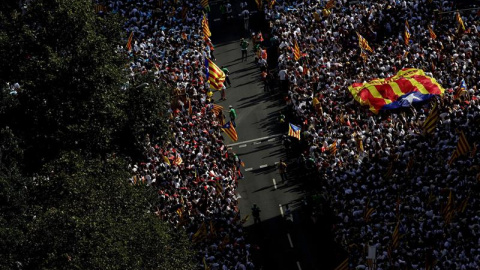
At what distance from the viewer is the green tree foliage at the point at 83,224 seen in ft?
170

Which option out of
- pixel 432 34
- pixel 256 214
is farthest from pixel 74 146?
pixel 432 34

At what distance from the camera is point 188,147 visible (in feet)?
230

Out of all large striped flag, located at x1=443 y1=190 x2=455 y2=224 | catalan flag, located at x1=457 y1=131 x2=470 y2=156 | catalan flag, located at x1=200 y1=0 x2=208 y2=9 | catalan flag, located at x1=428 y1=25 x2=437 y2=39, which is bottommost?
large striped flag, located at x1=443 y1=190 x2=455 y2=224

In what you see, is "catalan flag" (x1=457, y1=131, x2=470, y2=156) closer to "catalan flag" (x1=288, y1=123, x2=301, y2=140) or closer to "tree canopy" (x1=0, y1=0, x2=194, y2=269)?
"catalan flag" (x1=288, y1=123, x2=301, y2=140)

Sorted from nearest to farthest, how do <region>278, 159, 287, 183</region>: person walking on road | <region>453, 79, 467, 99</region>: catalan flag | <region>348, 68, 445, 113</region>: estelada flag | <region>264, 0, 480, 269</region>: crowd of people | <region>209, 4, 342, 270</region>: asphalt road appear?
1. <region>264, 0, 480, 269</region>: crowd of people
2. <region>209, 4, 342, 270</region>: asphalt road
3. <region>278, 159, 287, 183</region>: person walking on road
4. <region>453, 79, 467, 99</region>: catalan flag
5. <region>348, 68, 445, 113</region>: estelada flag

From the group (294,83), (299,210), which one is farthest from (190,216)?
Answer: (294,83)

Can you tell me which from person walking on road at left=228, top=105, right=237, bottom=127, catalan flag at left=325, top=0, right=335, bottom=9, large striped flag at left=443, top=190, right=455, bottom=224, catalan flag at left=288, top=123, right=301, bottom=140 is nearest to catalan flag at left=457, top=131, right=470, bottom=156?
large striped flag at left=443, top=190, right=455, bottom=224

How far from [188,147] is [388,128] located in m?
13.2

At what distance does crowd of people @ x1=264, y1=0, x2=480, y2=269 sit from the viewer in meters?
58.0

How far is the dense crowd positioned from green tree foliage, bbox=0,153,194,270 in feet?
14.3

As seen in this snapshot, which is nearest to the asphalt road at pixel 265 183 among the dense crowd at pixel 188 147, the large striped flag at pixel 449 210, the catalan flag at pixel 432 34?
the dense crowd at pixel 188 147

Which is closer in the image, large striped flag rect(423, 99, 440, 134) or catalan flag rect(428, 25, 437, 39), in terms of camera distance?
large striped flag rect(423, 99, 440, 134)

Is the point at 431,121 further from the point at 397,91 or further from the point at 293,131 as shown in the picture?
the point at 293,131

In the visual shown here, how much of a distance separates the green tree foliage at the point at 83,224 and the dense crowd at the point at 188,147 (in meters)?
4.37
